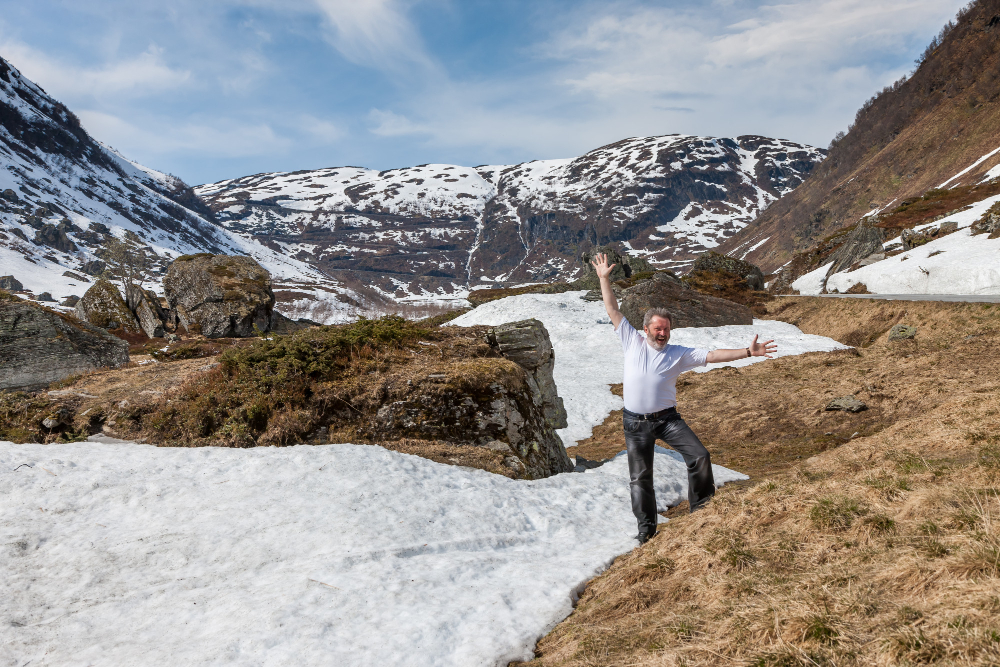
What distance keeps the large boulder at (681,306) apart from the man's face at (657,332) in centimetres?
2777

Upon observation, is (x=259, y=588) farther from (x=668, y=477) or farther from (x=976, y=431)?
(x=976, y=431)

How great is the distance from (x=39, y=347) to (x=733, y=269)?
4801cm

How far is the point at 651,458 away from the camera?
23.7 feet

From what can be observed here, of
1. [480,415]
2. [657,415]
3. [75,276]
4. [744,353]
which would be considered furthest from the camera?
[75,276]

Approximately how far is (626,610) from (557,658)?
950 mm

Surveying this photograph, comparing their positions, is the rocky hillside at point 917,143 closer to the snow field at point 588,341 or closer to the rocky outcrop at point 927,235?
the rocky outcrop at point 927,235

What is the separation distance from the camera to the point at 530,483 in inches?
405

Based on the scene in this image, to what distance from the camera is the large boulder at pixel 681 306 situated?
34469mm

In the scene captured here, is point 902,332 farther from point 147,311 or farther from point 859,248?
point 147,311

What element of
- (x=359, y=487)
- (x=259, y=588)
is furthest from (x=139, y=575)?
(x=359, y=487)

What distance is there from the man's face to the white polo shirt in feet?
0.22

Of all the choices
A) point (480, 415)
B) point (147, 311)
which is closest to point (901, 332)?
point (480, 415)

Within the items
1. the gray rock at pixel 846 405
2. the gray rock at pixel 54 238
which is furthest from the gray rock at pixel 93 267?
the gray rock at pixel 846 405

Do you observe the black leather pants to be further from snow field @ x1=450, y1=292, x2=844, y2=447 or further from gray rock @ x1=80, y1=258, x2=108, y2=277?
gray rock @ x1=80, y1=258, x2=108, y2=277
